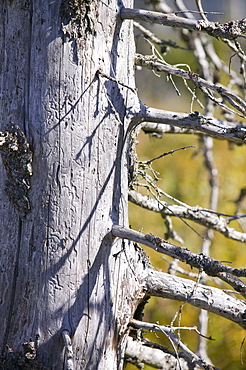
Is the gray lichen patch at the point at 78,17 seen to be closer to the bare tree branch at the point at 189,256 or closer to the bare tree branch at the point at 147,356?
the bare tree branch at the point at 189,256

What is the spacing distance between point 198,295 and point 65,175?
59 cm

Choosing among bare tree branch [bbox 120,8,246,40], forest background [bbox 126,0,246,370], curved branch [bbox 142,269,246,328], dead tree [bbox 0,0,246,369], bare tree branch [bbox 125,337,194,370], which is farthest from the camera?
forest background [bbox 126,0,246,370]

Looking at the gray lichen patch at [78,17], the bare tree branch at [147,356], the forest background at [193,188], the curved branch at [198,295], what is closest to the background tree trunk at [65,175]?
the gray lichen patch at [78,17]

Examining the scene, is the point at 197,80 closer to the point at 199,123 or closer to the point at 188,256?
the point at 199,123

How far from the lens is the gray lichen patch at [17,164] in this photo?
1.19 meters

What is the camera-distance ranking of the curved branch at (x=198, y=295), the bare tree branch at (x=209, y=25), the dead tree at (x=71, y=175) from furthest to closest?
the curved branch at (x=198, y=295) < the dead tree at (x=71, y=175) < the bare tree branch at (x=209, y=25)

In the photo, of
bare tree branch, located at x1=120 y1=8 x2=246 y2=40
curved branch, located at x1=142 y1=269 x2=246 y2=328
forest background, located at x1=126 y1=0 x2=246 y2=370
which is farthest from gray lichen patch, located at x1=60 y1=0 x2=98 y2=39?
forest background, located at x1=126 y1=0 x2=246 y2=370

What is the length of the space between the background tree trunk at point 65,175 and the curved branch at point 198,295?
0.47 feet

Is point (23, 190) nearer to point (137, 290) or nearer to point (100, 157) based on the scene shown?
point (100, 157)

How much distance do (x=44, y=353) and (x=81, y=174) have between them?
567mm

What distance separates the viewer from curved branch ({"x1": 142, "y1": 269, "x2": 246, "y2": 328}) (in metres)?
1.30

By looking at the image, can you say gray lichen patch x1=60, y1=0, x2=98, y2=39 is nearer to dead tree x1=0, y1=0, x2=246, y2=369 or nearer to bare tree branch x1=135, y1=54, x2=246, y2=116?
dead tree x1=0, y1=0, x2=246, y2=369

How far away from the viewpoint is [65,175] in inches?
48.0

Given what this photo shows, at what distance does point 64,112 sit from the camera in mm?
1191
